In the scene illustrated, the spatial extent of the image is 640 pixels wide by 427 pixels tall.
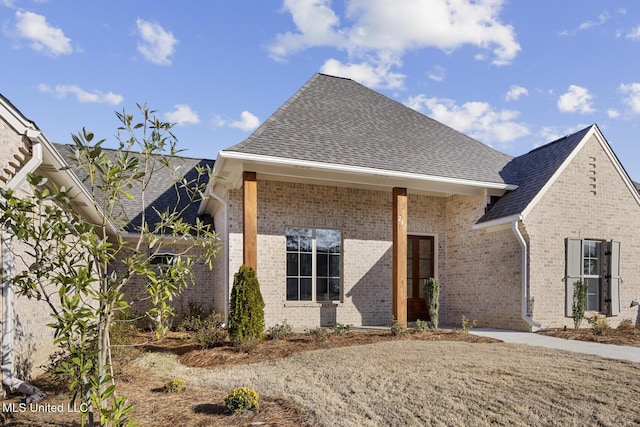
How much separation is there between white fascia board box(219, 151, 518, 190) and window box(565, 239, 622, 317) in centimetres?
253

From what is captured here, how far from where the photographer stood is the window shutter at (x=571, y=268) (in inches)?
432

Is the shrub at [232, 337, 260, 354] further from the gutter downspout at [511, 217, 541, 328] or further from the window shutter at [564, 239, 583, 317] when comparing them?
the window shutter at [564, 239, 583, 317]

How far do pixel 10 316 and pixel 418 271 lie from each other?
10333 mm

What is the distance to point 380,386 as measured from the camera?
5.44m

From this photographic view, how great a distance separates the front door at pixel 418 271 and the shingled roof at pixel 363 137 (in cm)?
271

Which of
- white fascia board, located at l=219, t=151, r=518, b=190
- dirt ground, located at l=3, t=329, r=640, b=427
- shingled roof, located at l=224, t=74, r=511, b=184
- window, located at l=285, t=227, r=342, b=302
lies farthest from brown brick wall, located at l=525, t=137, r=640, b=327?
window, located at l=285, t=227, r=342, b=302

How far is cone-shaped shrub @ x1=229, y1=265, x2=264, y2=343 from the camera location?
8065mm

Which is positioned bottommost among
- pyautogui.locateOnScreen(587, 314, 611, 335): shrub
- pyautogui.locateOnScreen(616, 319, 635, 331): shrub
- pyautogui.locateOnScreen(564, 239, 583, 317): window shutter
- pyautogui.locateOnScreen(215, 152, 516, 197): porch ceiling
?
pyautogui.locateOnScreen(616, 319, 635, 331): shrub

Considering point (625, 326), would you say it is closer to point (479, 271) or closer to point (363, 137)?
point (479, 271)

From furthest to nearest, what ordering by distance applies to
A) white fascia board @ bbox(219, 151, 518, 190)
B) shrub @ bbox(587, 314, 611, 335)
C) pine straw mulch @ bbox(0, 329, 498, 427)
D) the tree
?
shrub @ bbox(587, 314, 611, 335), white fascia board @ bbox(219, 151, 518, 190), pine straw mulch @ bbox(0, 329, 498, 427), the tree

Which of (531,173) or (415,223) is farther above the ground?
(531,173)

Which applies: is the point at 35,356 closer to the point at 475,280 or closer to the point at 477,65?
the point at 475,280

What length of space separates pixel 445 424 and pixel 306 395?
5.65ft

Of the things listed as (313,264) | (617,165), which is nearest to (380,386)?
(313,264)
